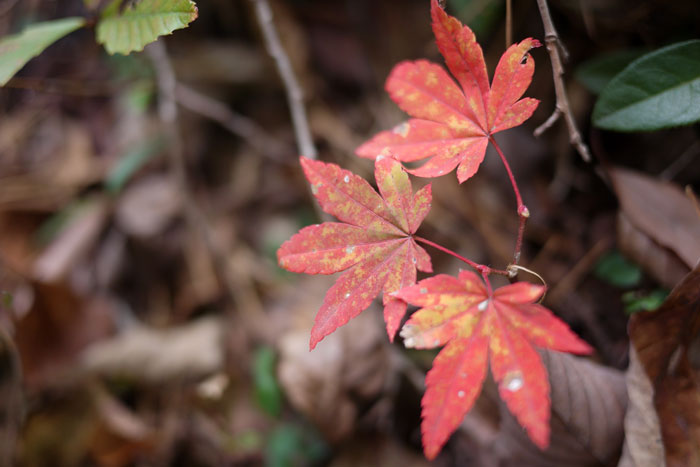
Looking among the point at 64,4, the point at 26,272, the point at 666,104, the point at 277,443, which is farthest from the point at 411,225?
the point at 64,4

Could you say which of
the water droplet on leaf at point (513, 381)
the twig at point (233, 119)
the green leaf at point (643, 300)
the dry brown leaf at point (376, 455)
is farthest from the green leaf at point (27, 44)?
the green leaf at point (643, 300)

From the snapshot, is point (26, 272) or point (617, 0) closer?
point (617, 0)

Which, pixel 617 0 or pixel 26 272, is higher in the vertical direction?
pixel 617 0

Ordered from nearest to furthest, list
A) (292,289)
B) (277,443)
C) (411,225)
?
1. (411,225)
2. (277,443)
3. (292,289)

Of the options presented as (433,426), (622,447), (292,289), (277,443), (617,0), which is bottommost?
(277,443)

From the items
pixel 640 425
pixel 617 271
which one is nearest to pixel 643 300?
pixel 617 271

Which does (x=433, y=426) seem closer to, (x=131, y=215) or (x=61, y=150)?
(x=131, y=215)

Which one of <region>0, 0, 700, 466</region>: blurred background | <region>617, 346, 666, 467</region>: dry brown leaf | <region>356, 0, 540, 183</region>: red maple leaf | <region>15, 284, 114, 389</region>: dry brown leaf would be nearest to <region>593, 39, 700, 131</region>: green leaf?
<region>0, 0, 700, 466</region>: blurred background
